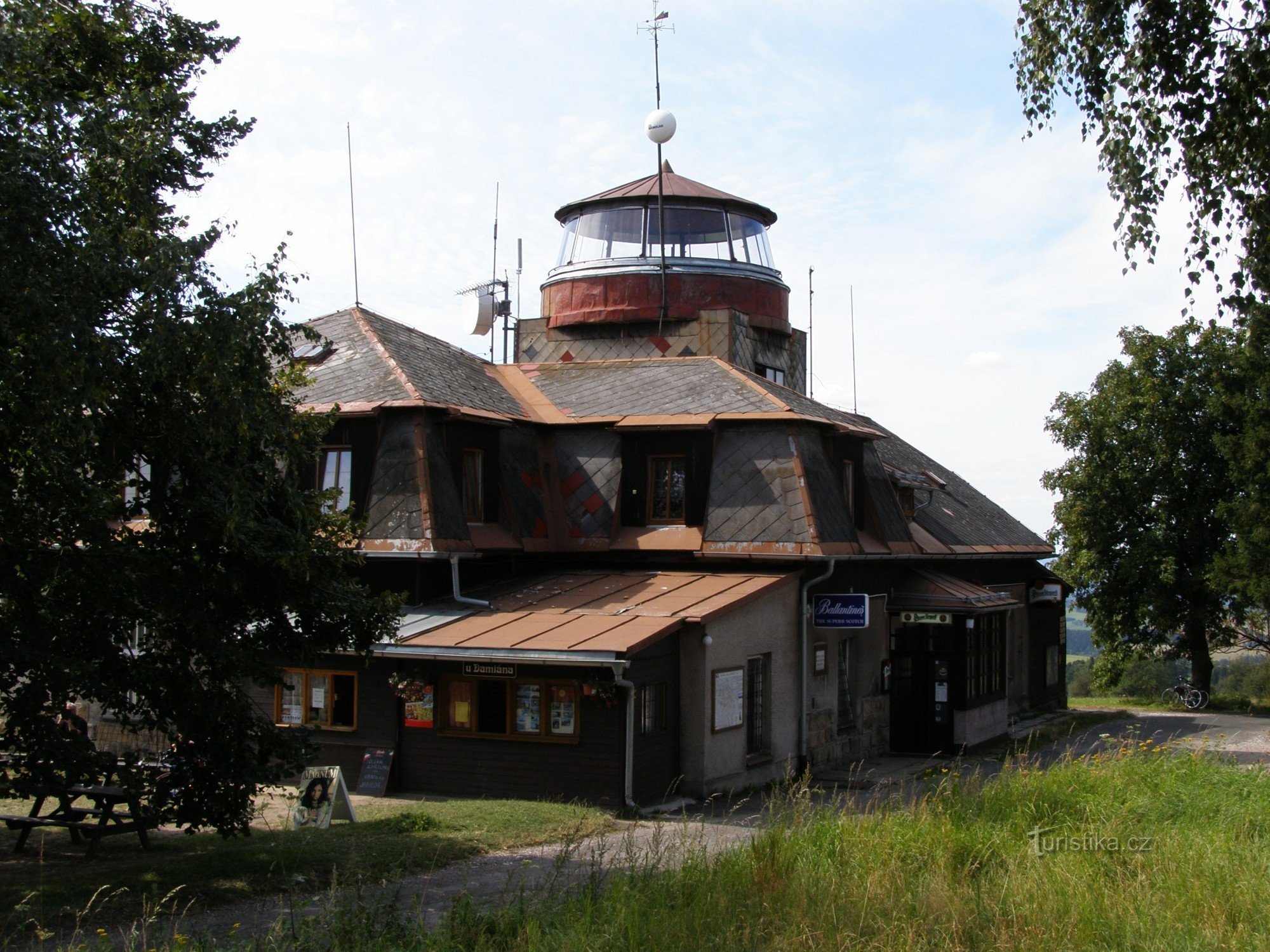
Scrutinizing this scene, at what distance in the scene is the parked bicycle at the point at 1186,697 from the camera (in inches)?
A: 1329

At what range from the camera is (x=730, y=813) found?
15406 millimetres

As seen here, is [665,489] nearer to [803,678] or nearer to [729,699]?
[803,678]

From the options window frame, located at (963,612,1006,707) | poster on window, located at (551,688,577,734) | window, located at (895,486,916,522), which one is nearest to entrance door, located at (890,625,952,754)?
window frame, located at (963,612,1006,707)

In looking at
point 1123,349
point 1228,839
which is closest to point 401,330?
point 1228,839

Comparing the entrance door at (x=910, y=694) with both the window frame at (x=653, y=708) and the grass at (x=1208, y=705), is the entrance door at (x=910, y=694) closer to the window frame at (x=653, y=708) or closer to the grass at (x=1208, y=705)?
the window frame at (x=653, y=708)

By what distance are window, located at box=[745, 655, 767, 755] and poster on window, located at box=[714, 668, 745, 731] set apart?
1.52 ft

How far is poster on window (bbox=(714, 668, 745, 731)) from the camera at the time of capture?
54.8ft

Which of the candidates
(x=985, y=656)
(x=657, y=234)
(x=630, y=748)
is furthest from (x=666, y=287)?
(x=630, y=748)

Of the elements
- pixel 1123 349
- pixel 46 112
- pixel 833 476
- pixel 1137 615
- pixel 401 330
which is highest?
pixel 1123 349

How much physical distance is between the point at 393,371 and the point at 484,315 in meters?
8.09

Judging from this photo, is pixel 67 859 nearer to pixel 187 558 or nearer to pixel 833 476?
pixel 187 558

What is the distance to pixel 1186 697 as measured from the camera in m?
34.0

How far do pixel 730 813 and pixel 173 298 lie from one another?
9344 mm

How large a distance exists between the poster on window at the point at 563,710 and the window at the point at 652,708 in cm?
84
